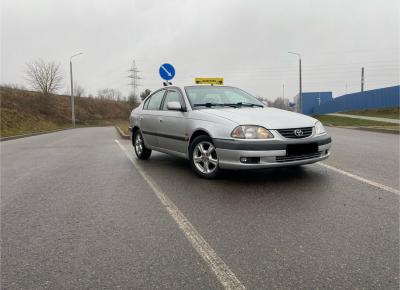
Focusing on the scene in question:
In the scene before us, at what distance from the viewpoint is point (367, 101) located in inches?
1305

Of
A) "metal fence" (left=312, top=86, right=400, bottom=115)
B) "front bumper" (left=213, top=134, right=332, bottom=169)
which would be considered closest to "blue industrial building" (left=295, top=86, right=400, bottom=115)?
"metal fence" (left=312, top=86, right=400, bottom=115)

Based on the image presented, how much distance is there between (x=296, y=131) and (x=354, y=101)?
3453 centimetres

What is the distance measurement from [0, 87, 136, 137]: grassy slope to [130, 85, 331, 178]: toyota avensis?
1858cm

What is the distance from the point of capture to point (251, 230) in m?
3.25

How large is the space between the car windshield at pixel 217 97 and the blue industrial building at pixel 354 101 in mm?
27635

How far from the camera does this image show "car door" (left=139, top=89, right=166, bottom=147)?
685cm

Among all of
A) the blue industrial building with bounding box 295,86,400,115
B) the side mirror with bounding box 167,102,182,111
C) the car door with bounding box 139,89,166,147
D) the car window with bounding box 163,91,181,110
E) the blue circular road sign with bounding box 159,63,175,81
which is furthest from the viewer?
the blue industrial building with bounding box 295,86,400,115

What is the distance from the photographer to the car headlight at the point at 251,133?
4691mm

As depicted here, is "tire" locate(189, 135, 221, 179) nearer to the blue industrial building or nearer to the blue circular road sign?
the blue circular road sign

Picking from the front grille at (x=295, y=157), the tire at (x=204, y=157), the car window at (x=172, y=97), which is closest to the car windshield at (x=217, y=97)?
the car window at (x=172, y=97)

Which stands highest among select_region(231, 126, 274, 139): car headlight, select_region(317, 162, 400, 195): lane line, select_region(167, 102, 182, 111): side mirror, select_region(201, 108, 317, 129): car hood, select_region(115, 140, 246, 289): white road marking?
select_region(167, 102, 182, 111): side mirror

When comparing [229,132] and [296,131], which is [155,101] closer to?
[229,132]

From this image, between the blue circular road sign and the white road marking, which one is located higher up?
the blue circular road sign

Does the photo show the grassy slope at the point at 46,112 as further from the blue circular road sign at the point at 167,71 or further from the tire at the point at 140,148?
the tire at the point at 140,148
